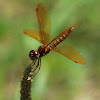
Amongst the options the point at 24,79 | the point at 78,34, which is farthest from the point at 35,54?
the point at 78,34

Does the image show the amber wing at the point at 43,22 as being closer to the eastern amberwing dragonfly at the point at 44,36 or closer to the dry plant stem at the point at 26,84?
the eastern amberwing dragonfly at the point at 44,36

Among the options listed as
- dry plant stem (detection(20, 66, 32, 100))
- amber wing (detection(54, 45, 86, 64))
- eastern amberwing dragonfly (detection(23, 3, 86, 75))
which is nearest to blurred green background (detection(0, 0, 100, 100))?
eastern amberwing dragonfly (detection(23, 3, 86, 75))

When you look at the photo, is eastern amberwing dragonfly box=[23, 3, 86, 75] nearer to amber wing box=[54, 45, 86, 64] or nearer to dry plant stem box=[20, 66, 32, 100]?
amber wing box=[54, 45, 86, 64]

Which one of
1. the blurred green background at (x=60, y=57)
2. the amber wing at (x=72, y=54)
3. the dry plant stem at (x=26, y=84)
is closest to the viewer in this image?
the dry plant stem at (x=26, y=84)

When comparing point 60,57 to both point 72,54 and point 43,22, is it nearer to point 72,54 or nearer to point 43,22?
point 43,22

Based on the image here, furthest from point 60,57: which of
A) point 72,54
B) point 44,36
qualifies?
point 72,54

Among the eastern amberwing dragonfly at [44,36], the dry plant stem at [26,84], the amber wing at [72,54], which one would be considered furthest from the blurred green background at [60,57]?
the dry plant stem at [26,84]

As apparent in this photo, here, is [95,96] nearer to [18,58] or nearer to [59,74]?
[59,74]

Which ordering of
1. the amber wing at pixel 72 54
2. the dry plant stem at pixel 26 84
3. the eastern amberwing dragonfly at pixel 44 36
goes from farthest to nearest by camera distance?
1. the eastern amberwing dragonfly at pixel 44 36
2. the amber wing at pixel 72 54
3. the dry plant stem at pixel 26 84
